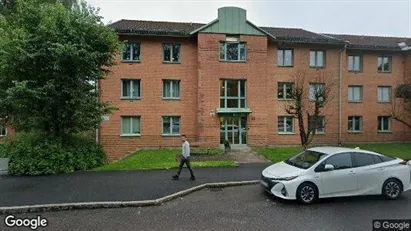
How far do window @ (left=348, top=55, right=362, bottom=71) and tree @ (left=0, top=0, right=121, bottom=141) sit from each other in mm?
19622

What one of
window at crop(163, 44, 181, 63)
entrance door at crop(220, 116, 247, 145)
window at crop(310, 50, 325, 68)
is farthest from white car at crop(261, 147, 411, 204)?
window at crop(310, 50, 325, 68)

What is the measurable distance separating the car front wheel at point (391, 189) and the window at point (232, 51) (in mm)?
14729

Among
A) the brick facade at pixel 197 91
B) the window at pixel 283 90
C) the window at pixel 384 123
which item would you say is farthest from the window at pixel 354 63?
the window at pixel 283 90

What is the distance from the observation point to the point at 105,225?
20.8 feet

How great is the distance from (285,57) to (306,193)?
1725cm

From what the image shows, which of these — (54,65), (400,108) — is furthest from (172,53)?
(400,108)

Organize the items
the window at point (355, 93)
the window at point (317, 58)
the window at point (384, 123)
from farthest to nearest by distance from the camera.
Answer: the window at point (384, 123) < the window at point (355, 93) < the window at point (317, 58)

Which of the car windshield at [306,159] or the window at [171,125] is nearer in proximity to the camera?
the car windshield at [306,159]

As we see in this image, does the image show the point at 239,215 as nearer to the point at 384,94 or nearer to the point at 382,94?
the point at 382,94

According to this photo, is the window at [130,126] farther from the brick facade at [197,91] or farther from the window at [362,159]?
the window at [362,159]

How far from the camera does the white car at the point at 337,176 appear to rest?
799 centimetres

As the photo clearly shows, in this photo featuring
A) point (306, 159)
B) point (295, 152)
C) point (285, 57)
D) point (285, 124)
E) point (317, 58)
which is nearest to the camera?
point (306, 159)

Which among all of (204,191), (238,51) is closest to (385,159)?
(204,191)

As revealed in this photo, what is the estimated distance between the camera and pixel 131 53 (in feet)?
70.4
